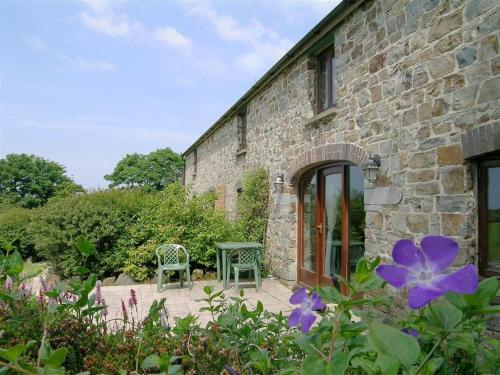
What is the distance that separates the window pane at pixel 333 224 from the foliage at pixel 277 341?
4.74 meters

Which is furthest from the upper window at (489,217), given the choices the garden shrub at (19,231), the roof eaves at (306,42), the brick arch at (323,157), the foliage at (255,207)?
the garden shrub at (19,231)

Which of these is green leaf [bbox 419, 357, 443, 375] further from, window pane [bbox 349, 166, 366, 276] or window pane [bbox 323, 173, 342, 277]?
window pane [bbox 323, 173, 342, 277]

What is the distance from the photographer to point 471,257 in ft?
13.2

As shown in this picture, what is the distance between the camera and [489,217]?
13.2 ft

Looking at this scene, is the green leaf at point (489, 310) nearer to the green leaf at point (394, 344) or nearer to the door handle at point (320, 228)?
the green leaf at point (394, 344)

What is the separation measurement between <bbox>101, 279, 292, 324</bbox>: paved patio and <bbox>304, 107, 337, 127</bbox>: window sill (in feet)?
9.82

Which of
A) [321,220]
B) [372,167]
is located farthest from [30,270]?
[321,220]

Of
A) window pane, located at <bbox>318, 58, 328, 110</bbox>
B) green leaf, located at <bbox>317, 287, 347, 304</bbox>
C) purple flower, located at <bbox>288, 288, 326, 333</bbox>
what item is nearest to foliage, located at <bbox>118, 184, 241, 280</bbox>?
window pane, located at <bbox>318, 58, 328, 110</bbox>

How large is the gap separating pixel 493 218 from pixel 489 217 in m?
0.04

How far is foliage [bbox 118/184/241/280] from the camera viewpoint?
8414 mm

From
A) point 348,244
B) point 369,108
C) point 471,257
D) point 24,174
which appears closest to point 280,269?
point 348,244

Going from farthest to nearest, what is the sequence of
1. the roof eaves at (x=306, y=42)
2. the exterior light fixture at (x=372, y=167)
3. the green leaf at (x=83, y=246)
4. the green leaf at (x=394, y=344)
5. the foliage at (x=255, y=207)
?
1. the foliage at (x=255, y=207)
2. the roof eaves at (x=306, y=42)
3. the exterior light fixture at (x=372, y=167)
4. the green leaf at (x=83, y=246)
5. the green leaf at (x=394, y=344)

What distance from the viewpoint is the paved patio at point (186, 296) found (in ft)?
19.8

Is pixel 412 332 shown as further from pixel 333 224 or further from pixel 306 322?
pixel 333 224
